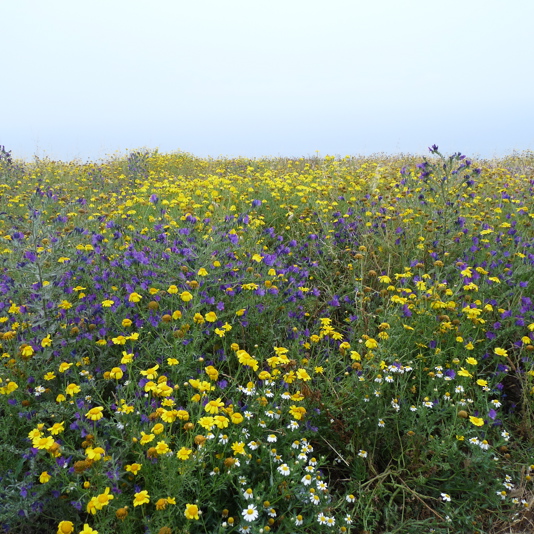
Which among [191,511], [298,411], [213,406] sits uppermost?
[213,406]

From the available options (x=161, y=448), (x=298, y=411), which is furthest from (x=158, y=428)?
(x=298, y=411)

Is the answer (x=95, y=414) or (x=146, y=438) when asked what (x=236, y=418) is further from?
(x=95, y=414)

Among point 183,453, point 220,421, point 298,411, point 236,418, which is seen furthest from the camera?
point 298,411

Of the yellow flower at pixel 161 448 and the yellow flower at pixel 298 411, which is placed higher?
the yellow flower at pixel 161 448

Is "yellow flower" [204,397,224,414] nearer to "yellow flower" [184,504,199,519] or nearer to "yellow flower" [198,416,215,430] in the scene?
"yellow flower" [198,416,215,430]

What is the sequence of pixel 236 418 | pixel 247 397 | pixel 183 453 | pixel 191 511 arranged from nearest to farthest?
pixel 191 511
pixel 183 453
pixel 236 418
pixel 247 397

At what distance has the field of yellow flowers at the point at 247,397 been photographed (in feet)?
6.19

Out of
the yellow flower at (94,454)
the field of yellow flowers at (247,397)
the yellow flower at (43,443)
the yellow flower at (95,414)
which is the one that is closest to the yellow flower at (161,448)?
Result: the field of yellow flowers at (247,397)

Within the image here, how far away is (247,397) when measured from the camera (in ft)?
8.22

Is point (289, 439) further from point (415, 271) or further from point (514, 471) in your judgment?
point (415, 271)

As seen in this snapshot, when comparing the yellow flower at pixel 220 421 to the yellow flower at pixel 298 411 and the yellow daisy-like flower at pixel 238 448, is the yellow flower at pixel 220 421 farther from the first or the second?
the yellow flower at pixel 298 411

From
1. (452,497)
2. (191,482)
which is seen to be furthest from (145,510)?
(452,497)

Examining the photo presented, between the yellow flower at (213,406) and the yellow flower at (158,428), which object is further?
the yellow flower at (213,406)

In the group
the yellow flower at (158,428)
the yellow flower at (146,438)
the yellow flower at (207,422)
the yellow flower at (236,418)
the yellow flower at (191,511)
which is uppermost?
the yellow flower at (158,428)
